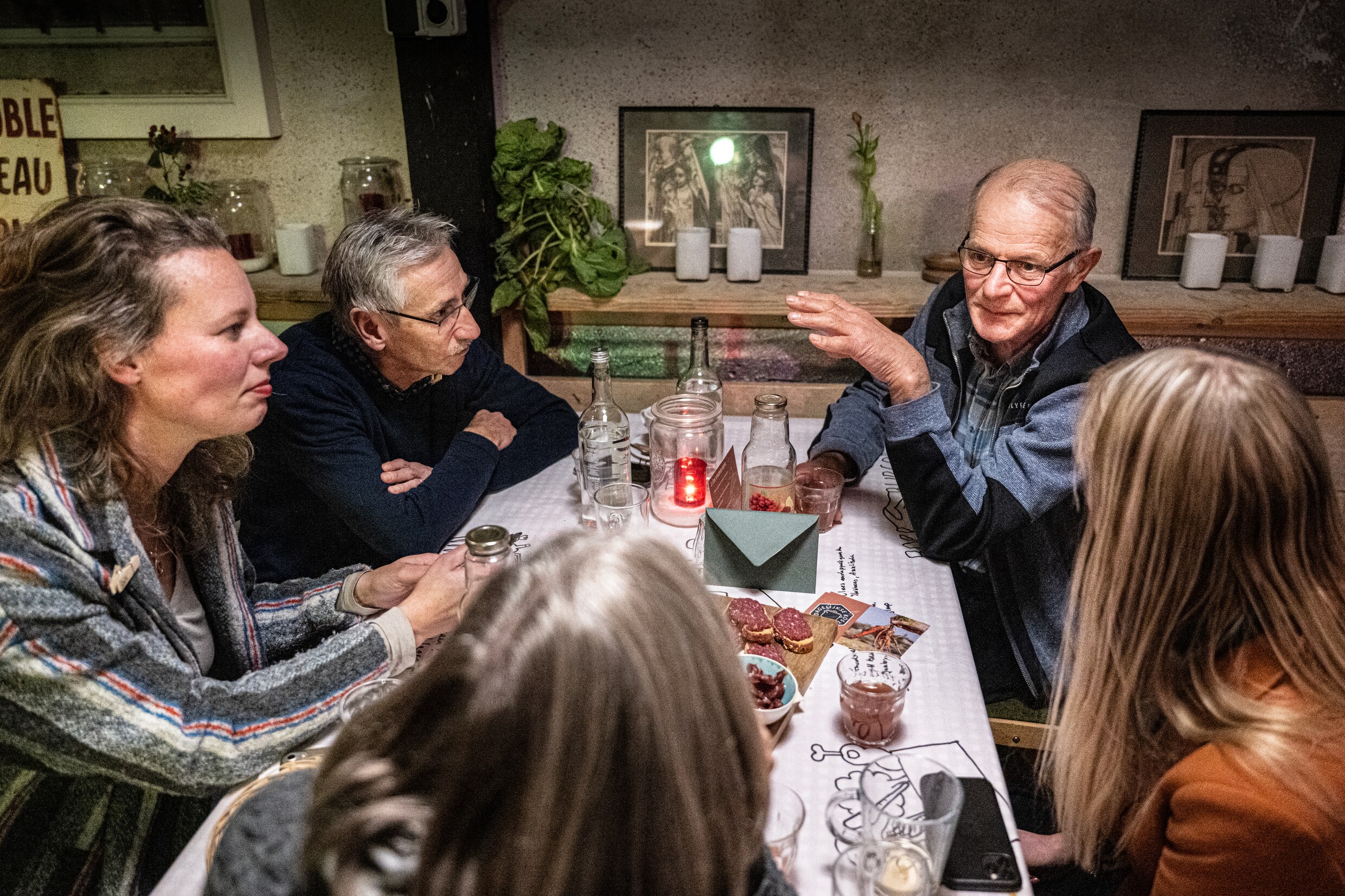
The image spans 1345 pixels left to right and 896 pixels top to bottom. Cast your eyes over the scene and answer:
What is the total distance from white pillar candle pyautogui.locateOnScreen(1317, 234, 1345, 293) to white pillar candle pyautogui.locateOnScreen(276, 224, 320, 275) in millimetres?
3129

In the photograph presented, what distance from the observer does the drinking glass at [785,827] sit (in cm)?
103

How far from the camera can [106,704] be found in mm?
1120

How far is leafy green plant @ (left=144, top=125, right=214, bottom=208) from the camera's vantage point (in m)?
2.94

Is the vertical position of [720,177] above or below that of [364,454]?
above

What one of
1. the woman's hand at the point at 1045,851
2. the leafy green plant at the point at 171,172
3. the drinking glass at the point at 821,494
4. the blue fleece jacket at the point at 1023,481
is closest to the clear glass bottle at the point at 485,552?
the drinking glass at the point at 821,494

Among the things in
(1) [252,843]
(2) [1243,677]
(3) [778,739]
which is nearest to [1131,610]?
(2) [1243,677]

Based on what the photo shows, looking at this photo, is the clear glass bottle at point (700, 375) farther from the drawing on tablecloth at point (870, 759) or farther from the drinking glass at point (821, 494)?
the drawing on tablecloth at point (870, 759)

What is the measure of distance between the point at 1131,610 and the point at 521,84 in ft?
8.24

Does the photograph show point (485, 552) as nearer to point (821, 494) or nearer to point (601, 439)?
point (601, 439)

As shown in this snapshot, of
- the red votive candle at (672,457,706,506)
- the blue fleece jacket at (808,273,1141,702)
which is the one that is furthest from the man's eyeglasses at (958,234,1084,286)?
the red votive candle at (672,457,706,506)

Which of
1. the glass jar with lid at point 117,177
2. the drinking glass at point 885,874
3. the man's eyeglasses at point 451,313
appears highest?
the glass jar with lid at point 117,177

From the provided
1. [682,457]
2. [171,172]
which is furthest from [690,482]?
[171,172]

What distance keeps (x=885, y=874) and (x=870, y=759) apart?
0.22 m

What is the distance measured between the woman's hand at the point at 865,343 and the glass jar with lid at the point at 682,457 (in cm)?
30
